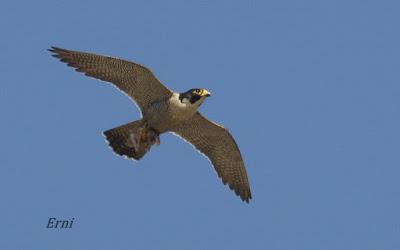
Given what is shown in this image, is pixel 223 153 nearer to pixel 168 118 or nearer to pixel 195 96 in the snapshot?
pixel 168 118

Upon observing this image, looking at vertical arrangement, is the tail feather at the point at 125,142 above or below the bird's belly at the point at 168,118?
below

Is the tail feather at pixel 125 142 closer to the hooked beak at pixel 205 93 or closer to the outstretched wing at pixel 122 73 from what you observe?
the outstretched wing at pixel 122 73

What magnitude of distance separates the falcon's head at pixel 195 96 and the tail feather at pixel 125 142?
47.2 inches

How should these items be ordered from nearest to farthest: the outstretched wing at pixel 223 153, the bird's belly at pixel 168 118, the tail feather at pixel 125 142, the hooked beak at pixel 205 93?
the hooked beak at pixel 205 93 < the bird's belly at pixel 168 118 < the tail feather at pixel 125 142 < the outstretched wing at pixel 223 153

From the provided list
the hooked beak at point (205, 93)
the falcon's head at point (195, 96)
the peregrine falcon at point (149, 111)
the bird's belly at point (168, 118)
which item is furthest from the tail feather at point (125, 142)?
the hooked beak at point (205, 93)

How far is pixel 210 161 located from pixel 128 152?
5.88ft

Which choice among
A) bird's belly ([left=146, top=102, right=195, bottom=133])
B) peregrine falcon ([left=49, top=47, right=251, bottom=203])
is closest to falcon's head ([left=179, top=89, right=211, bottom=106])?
peregrine falcon ([left=49, top=47, right=251, bottom=203])

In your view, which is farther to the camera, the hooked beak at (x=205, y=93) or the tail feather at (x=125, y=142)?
the tail feather at (x=125, y=142)

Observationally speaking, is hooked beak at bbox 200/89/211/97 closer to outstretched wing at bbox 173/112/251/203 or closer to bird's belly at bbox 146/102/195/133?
bird's belly at bbox 146/102/195/133

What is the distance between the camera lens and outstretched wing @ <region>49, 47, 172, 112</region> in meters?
17.0

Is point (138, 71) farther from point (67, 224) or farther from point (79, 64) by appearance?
point (67, 224)

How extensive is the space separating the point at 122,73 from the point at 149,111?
87cm

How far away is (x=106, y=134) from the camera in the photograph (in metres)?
17.9

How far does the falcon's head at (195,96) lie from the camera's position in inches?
671
